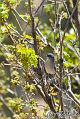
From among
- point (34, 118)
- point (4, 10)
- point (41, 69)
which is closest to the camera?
point (4, 10)

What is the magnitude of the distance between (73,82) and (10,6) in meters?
1.76

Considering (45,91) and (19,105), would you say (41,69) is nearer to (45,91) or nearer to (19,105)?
(45,91)

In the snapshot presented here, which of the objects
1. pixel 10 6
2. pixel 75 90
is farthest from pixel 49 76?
pixel 75 90

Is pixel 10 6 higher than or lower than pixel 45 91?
higher

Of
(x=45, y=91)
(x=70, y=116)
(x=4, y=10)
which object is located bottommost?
(x=70, y=116)

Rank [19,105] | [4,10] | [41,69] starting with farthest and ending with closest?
[19,105], [41,69], [4,10]

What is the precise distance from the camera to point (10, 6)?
234 centimetres

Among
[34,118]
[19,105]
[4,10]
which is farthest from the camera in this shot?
[19,105]

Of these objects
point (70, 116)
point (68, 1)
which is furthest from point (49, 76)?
point (68, 1)

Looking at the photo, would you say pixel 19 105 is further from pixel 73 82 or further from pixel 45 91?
pixel 73 82

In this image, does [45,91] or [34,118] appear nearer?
[45,91]

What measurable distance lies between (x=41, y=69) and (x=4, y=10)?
44 cm

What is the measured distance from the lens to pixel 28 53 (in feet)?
6.44

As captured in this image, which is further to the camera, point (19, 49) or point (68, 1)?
point (68, 1)
